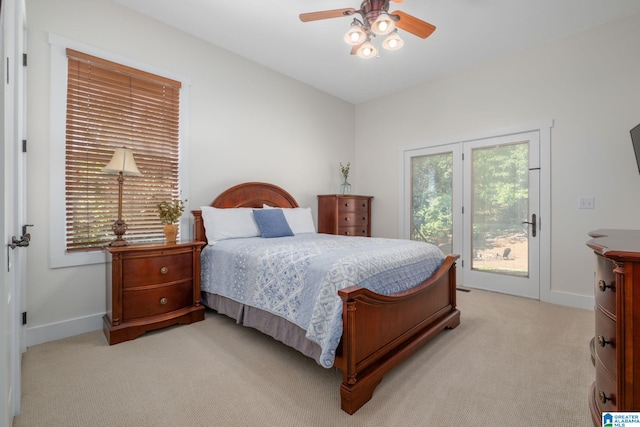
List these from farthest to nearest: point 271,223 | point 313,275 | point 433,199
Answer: point 433,199 → point 271,223 → point 313,275

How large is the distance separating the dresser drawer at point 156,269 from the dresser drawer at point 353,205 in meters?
2.32

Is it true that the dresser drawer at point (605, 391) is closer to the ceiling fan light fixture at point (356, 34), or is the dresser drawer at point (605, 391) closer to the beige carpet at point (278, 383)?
the beige carpet at point (278, 383)

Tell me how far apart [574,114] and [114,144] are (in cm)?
465

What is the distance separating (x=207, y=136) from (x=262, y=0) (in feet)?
4.81

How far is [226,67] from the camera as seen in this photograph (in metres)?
3.55

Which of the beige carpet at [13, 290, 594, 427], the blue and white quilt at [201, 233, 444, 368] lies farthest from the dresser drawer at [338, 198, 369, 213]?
the beige carpet at [13, 290, 594, 427]

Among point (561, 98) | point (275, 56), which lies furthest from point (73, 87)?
point (561, 98)

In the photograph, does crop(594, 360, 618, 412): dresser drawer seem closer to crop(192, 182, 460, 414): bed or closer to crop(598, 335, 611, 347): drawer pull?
crop(598, 335, 611, 347): drawer pull

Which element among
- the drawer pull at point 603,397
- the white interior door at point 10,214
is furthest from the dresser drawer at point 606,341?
the white interior door at point 10,214

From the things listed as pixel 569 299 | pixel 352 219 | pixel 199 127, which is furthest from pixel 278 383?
pixel 569 299

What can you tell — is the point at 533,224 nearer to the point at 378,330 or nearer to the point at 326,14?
the point at 378,330

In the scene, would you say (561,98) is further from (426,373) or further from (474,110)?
(426,373)

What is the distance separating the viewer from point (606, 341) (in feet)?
3.73

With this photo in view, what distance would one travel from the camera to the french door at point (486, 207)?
352 centimetres
